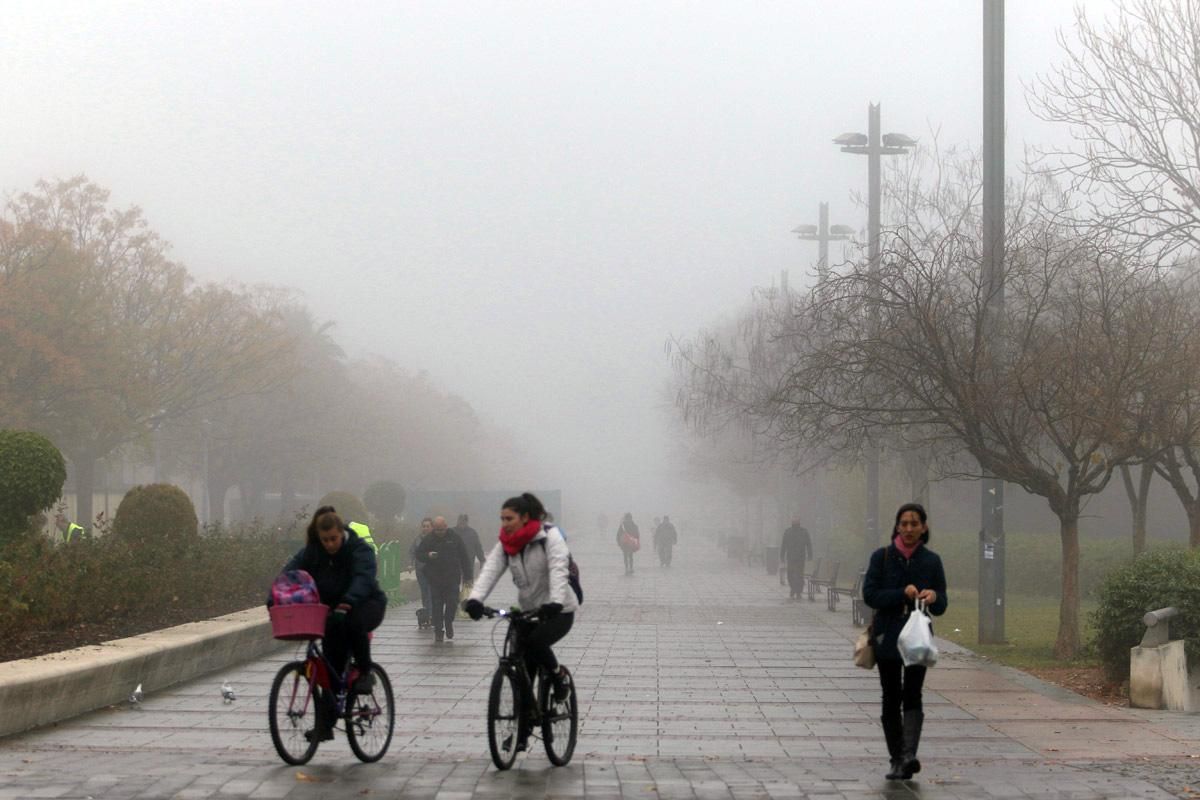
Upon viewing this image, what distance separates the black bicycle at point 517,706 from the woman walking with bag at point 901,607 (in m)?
1.94

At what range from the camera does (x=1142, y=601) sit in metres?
14.2

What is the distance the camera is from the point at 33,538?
17.6 meters

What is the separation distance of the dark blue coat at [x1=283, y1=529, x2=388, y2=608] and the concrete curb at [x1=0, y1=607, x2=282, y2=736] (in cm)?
241

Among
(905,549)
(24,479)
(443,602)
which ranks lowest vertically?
(443,602)

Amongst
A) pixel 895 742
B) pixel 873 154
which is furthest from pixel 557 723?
pixel 873 154

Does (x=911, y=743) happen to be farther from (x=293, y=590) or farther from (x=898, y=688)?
(x=293, y=590)

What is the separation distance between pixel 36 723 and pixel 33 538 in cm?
666

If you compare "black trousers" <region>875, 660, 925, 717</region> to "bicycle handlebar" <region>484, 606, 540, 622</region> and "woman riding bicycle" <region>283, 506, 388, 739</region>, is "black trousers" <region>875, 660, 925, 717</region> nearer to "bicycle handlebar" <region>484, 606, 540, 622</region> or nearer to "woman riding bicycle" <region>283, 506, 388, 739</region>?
"bicycle handlebar" <region>484, 606, 540, 622</region>

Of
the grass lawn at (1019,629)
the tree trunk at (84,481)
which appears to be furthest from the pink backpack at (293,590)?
the tree trunk at (84,481)

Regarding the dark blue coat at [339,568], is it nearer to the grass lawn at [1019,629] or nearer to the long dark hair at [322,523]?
the long dark hair at [322,523]

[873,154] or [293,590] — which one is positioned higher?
[873,154]

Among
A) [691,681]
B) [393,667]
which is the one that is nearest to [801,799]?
[691,681]

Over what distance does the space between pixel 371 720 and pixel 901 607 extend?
10.6 feet

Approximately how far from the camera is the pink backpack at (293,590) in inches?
379
